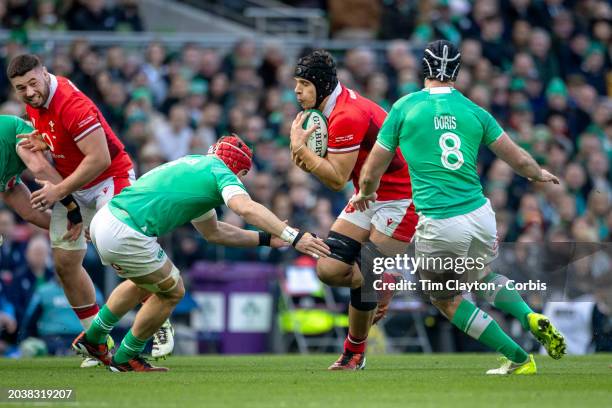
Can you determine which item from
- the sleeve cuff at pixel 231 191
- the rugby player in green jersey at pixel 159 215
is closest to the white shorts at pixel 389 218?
the rugby player in green jersey at pixel 159 215

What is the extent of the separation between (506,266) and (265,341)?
18.8 feet

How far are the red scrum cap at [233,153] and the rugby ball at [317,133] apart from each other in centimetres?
65

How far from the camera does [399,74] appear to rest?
790 inches

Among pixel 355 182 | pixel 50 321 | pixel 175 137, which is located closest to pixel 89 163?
pixel 355 182

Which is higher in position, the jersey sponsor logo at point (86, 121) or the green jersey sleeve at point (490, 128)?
the green jersey sleeve at point (490, 128)

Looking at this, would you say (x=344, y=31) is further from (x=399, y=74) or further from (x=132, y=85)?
(x=132, y=85)

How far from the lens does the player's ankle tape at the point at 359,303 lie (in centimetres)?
Result: 1130

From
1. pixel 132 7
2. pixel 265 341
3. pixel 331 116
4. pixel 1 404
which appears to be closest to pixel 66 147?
pixel 331 116

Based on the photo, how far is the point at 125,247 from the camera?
10.4 meters

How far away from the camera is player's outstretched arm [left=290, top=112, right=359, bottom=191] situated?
10734mm

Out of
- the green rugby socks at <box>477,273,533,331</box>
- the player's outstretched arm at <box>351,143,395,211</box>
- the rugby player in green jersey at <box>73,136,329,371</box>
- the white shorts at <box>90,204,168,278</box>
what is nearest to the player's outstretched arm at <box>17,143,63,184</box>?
the rugby player in green jersey at <box>73,136,329,371</box>

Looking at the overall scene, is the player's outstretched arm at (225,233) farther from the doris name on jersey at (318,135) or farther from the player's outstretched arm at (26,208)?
the player's outstretched arm at (26,208)

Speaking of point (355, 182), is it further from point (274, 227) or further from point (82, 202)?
point (82, 202)

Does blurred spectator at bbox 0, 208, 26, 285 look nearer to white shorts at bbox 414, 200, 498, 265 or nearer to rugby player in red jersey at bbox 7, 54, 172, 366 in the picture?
rugby player in red jersey at bbox 7, 54, 172, 366
